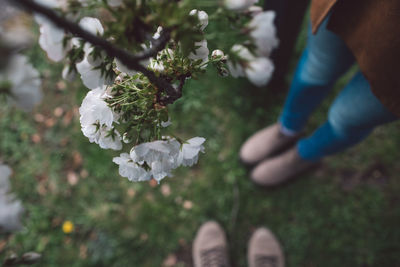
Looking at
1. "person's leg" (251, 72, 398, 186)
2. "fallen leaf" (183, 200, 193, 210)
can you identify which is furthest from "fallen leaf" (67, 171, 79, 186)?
"person's leg" (251, 72, 398, 186)

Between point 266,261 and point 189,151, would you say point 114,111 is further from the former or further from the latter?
point 266,261

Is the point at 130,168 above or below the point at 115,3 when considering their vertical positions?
below

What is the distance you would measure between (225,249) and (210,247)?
153 millimetres

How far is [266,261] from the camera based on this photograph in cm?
208

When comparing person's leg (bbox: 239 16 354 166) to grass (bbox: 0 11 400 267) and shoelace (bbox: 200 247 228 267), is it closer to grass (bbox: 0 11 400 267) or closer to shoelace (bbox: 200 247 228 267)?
grass (bbox: 0 11 400 267)

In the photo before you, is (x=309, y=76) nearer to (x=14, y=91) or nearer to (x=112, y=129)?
(x=112, y=129)

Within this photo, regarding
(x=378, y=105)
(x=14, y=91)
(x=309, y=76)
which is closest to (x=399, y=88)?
(x=378, y=105)

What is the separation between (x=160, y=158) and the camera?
0.67 meters

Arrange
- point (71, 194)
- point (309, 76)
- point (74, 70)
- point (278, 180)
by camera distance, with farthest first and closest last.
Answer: point (71, 194) → point (278, 180) → point (309, 76) → point (74, 70)

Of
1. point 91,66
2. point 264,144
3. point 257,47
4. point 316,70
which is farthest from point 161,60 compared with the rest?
point 264,144

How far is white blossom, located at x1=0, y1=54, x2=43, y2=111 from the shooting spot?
19.0 inches

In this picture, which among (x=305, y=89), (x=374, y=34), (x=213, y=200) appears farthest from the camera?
(x=213, y=200)

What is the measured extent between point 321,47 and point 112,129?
39.2 inches

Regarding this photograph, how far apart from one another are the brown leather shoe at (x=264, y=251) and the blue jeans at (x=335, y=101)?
81cm
